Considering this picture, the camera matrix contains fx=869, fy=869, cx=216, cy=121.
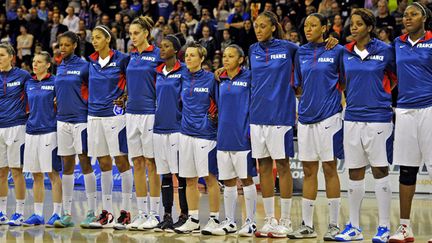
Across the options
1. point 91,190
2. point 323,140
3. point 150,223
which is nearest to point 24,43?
point 91,190

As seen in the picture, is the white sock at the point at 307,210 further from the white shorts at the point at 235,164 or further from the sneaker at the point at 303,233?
the white shorts at the point at 235,164

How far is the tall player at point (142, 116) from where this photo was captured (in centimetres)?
1242

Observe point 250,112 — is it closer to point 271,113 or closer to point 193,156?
point 271,113

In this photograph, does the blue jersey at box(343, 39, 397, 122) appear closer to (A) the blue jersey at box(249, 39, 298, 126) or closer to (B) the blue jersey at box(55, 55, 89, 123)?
(A) the blue jersey at box(249, 39, 298, 126)

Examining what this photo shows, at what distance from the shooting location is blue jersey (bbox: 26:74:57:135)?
1308 centimetres

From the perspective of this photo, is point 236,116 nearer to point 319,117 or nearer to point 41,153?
point 319,117

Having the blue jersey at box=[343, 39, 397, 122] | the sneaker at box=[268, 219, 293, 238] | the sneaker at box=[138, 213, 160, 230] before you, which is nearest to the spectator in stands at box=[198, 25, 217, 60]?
the sneaker at box=[138, 213, 160, 230]

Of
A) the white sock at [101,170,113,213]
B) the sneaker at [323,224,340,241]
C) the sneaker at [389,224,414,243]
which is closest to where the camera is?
the sneaker at [389,224,414,243]

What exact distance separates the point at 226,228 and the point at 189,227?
1.86 feet

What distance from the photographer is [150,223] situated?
40.5 ft

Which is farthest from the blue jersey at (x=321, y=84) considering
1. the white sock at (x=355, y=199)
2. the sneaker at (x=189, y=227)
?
the sneaker at (x=189, y=227)

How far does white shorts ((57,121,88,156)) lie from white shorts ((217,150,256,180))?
226 cm

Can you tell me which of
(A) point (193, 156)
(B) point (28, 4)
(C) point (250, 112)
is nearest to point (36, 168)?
(A) point (193, 156)

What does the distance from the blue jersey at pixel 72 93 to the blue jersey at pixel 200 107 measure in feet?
5.57
